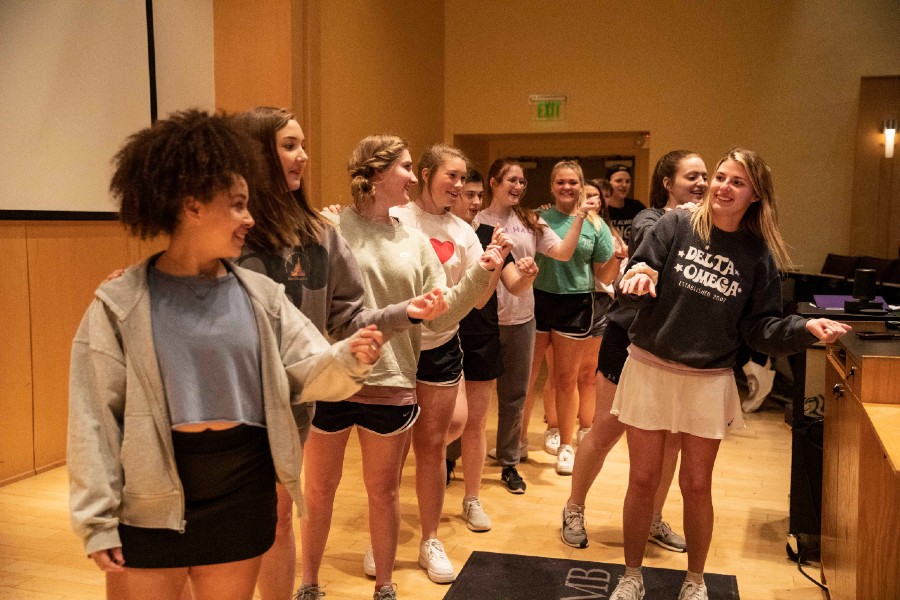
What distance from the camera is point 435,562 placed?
304cm

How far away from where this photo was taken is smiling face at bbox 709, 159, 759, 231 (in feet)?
8.31

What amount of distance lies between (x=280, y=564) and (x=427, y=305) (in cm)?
83

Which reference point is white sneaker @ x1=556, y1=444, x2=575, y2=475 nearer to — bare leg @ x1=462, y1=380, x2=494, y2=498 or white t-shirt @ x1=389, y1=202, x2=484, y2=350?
bare leg @ x1=462, y1=380, x2=494, y2=498

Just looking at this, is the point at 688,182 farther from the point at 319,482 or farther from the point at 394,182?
the point at 319,482

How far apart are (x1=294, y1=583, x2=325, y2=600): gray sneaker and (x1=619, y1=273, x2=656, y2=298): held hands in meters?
1.43

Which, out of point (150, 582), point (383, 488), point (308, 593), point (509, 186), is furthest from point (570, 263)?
point (150, 582)

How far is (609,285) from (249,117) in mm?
2977

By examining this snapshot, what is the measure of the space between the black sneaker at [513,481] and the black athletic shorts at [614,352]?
3.55 ft

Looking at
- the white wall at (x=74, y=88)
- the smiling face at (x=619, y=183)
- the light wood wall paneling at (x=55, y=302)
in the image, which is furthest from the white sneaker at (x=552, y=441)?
the white wall at (x=74, y=88)

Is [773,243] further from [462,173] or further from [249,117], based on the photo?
[249,117]

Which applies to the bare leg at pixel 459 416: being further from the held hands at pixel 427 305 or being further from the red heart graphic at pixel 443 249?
the held hands at pixel 427 305

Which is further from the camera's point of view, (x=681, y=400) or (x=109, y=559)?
(x=681, y=400)

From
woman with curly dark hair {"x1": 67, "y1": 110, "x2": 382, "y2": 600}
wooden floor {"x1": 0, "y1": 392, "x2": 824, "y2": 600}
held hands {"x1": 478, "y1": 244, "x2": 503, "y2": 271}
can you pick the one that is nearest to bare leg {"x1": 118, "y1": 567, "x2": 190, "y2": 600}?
woman with curly dark hair {"x1": 67, "y1": 110, "x2": 382, "y2": 600}

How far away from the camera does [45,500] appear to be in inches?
154
